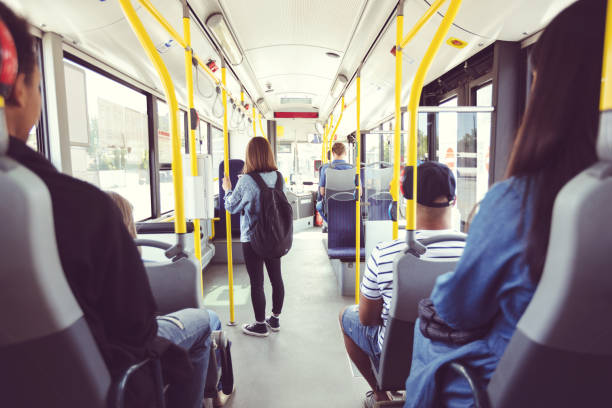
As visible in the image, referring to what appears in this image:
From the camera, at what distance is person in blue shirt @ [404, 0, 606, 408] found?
727 millimetres

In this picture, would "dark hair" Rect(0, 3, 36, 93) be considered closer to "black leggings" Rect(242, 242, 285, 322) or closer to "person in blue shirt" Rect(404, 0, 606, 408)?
"person in blue shirt" Rect(404, 0, 606, 408)

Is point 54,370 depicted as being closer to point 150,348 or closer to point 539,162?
point 150,348

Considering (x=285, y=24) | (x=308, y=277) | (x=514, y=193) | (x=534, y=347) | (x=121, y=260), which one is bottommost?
(x=308, y=277)

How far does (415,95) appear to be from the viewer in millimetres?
1681

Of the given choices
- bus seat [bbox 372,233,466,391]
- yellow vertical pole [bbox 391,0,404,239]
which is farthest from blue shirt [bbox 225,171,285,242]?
bus seat [bbox 372,233,466,391]

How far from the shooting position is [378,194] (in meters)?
4.62

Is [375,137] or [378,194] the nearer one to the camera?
[378,194]

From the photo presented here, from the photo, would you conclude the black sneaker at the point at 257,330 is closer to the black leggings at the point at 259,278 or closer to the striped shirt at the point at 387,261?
the black leggings at the point at 259,278

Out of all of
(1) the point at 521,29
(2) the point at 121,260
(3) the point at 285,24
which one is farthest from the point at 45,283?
(3) the point at 285,24

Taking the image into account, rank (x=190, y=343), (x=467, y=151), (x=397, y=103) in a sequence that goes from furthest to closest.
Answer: (x=467, y=151) → (x=397, y=103) → (x=190, y=343)

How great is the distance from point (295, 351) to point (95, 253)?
2.35 metres

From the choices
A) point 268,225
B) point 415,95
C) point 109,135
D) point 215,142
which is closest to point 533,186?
point 415,95

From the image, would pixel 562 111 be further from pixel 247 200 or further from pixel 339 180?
pixel 339 180

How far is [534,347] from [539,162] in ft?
1.27
